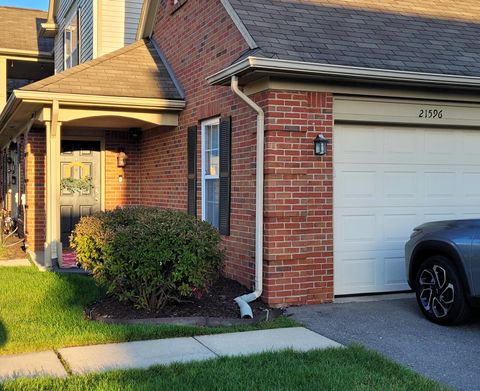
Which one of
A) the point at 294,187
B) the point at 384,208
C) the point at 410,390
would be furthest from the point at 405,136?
the point at 410,390

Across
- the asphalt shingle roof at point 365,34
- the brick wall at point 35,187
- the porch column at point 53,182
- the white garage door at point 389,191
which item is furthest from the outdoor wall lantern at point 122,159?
the white garage door at point 389,191

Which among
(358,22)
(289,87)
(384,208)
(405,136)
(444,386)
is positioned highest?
(358,22)

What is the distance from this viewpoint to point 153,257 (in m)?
6.45

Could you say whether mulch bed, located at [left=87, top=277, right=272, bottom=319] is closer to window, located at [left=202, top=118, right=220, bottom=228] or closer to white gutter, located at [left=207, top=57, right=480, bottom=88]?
window, located at [left=202, top=118, right=220, bottom=228]

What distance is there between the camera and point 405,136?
8.02 meters

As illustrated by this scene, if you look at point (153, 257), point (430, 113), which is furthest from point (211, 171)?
point (430, 113)

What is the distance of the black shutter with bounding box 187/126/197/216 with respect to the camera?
32.5 ft

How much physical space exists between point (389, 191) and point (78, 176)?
7580 millimetres

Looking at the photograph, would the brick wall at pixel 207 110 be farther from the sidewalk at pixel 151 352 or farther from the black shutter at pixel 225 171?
the sidewalk at pixel 151 352

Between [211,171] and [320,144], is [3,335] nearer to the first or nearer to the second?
[320,144]

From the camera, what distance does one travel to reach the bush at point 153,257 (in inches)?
255

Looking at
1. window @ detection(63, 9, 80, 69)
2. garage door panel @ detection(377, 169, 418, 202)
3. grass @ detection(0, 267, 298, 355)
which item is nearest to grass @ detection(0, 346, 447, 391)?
grass @ detection(0, 267, 298, 355)

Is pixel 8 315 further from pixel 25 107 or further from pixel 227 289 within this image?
pixel 25 107

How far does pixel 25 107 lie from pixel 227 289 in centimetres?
532
